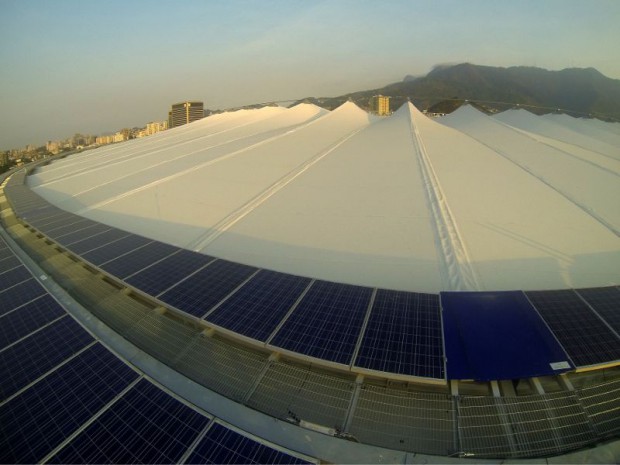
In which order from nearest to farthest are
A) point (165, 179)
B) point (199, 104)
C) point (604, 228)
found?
point (604, 228) → point (165, 179) → point (199, 104)

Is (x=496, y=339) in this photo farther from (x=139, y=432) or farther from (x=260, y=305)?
(x=139, y=432)

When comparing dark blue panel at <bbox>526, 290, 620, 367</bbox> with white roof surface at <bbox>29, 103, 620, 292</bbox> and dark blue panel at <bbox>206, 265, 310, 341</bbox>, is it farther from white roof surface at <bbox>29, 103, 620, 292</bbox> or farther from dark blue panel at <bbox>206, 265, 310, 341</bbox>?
dark blue panel at <bbox>206, 265, 310, 341</bbox>

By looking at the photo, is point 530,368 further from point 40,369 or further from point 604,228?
point 40,369

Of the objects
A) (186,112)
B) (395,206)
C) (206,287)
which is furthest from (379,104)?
(186,112)

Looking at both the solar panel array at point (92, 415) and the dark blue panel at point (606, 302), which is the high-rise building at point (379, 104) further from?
the solar panel array at point (92, 415)

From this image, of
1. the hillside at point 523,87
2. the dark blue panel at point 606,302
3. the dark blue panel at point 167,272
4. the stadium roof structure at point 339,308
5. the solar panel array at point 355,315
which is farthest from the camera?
the hillside at point 523,87

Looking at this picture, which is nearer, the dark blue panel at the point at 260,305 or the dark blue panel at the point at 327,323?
the dark blue panel at the point at 327,323

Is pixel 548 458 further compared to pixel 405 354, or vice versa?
pixel 405 354

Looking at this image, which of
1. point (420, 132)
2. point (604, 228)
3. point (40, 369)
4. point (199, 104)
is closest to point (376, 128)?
point (420, 132)

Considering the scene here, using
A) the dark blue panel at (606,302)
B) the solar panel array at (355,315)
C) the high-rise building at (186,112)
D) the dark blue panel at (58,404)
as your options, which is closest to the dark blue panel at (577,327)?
the solar panel array at (355,315)
